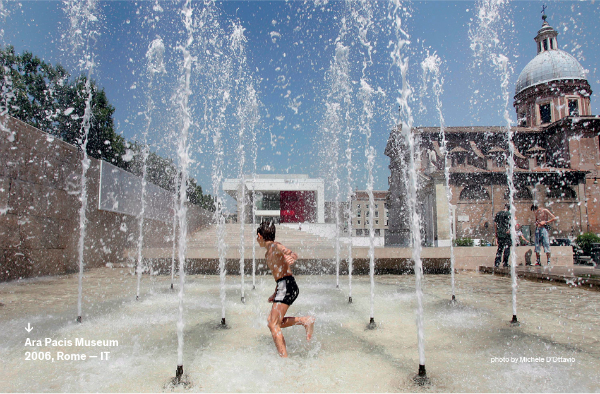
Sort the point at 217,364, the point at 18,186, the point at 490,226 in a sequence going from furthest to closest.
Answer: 1. the point at 490,226
2. the point at 18,186
3. the point at 217,364

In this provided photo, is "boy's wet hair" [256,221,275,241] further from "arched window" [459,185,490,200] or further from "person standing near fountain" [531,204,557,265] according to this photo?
"arched window" [459,185,490,200]

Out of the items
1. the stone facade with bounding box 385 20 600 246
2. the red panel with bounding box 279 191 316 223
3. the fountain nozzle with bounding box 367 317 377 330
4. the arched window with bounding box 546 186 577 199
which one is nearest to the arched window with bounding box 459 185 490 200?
the stone facade with bounding box 385 20 600 246

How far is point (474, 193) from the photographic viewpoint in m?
34.5

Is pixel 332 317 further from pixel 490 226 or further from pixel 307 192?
pixel 307 192

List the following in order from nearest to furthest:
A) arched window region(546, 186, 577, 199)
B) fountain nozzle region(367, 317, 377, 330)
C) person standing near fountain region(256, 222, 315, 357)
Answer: person standing near fountain region(256, 222, 315, 357), fountain nozzle region(367, 317, 377, 330), arched window region(546, 186, 577, 199)

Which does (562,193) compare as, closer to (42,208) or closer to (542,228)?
(542,228)

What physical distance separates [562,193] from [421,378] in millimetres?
41813

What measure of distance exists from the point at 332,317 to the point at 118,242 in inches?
309

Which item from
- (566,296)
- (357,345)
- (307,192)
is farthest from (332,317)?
(307,192)

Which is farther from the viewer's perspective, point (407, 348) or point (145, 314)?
point (145, 314)

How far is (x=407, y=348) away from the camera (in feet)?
9.52

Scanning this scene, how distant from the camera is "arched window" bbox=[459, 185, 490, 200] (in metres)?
34.3

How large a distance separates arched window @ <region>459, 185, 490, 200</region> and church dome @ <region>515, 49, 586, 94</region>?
1766cm

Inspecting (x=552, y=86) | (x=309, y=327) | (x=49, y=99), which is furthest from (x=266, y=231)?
(x=552, y=86)
